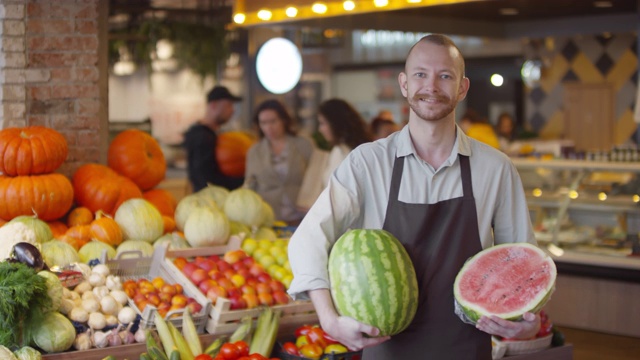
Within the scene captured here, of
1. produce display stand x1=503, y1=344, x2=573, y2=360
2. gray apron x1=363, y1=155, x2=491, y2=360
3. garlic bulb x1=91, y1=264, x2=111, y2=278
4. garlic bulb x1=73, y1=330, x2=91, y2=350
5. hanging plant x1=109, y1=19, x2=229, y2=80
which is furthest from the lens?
hanging plant x1=109, y1=19, x2=229, y2=80

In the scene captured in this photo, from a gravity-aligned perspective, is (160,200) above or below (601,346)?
above

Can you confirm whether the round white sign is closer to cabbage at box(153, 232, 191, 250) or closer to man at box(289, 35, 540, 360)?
cabbage at box(153, 232, 191, 250)

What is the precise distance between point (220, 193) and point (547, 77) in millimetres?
11563

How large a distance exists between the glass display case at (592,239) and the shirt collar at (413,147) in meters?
4.89

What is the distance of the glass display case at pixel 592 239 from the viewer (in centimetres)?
739

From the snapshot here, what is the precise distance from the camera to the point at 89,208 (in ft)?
18.2

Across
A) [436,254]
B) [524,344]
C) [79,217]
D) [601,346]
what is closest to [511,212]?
[436,254]

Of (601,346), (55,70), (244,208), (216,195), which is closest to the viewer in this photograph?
(55,70)

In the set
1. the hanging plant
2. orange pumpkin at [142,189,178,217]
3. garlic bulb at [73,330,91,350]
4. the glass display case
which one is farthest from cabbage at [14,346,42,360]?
the hanging plant

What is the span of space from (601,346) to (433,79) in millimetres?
5021

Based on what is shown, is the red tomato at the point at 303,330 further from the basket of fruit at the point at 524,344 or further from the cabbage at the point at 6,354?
the cabbage at the point at 6,354

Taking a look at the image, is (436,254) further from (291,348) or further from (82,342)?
(82,342)

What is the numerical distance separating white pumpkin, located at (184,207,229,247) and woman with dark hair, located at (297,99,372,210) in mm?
2194

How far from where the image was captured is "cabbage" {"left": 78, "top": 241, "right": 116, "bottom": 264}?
16.3 feet
